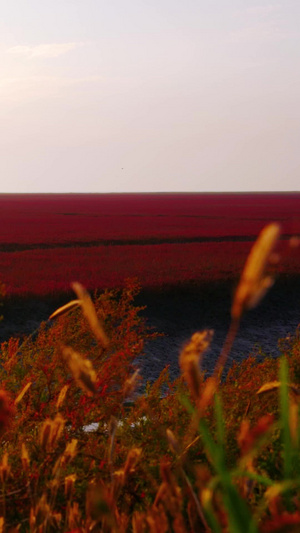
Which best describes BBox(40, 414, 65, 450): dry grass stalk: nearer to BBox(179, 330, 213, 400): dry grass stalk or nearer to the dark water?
BBox(179, 330, 213, 400): dry grass stalk

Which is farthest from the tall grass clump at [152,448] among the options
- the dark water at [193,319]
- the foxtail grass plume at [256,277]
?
the dark water at [193,319]

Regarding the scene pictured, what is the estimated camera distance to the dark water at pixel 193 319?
10.3 meters

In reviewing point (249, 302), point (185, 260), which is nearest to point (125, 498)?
point (249, 302)

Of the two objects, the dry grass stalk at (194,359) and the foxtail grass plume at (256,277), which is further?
the dry grass stalk at (194,359)

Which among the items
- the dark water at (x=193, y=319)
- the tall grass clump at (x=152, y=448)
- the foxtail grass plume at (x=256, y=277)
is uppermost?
the dark water at (x=193, y=319)

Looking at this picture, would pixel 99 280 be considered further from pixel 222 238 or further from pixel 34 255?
pixel 222 238

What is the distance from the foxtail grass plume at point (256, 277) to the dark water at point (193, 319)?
8.36 m

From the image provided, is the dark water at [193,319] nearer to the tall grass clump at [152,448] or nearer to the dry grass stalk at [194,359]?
the tall grass clump at [152,448]

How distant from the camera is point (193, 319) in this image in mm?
12203

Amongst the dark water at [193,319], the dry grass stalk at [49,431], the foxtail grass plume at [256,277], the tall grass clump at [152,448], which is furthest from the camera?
the dark water at [193,319]

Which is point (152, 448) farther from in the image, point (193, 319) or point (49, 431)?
point (193, 319)

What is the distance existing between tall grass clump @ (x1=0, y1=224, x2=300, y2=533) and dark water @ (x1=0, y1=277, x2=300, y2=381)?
5017mm

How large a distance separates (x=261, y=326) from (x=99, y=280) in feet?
13.1

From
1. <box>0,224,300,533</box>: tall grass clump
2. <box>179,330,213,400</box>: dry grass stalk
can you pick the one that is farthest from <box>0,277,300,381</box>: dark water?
<box>179,330,213,400</box>: dry grass stalk
